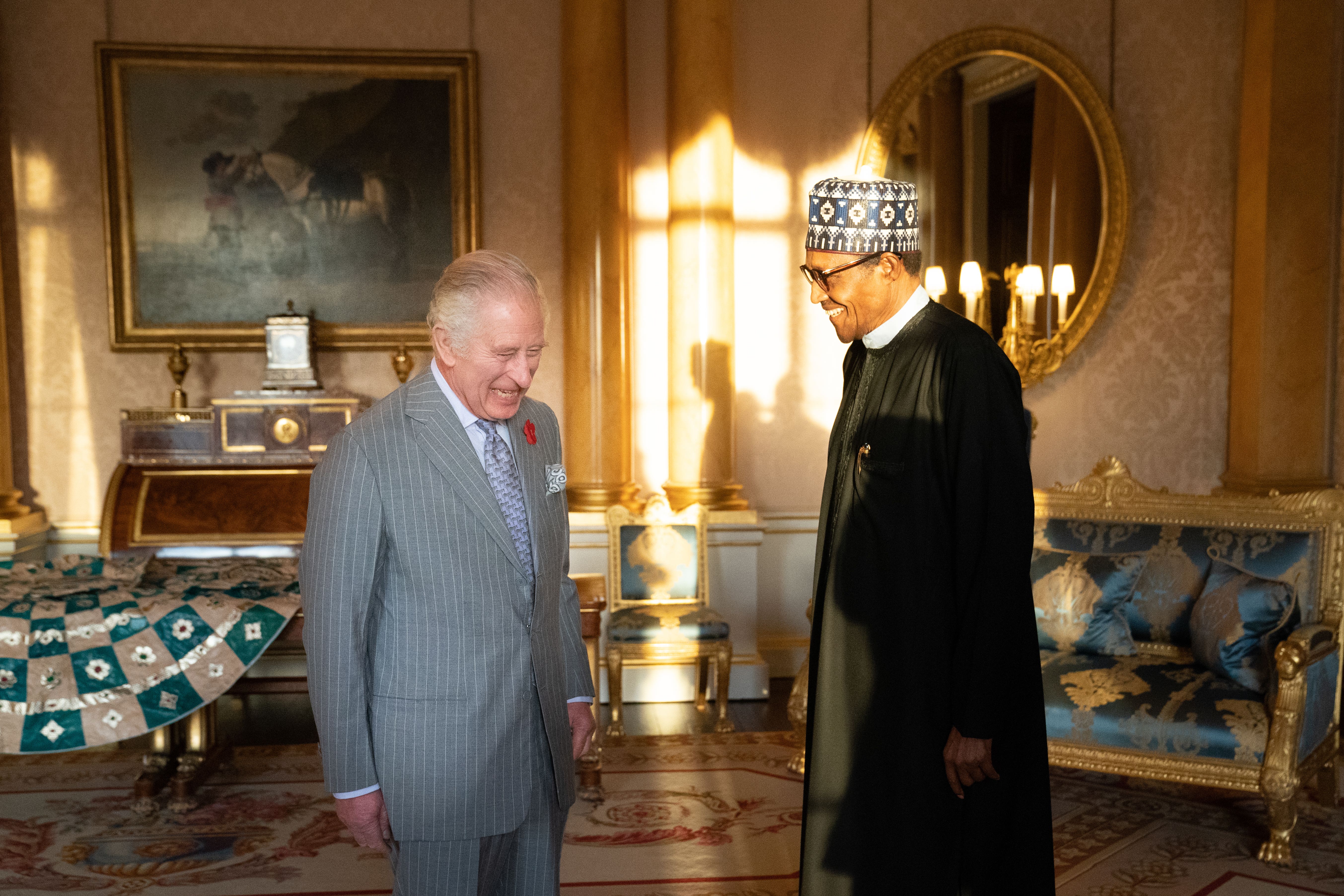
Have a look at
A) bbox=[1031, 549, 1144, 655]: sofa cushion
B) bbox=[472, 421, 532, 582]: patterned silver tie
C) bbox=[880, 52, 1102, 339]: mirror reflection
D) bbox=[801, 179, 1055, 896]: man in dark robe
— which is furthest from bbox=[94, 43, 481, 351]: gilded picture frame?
bbox=[472, 421, 532, 582]: patterned silver tie

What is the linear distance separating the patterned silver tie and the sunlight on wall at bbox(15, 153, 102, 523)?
191 inches

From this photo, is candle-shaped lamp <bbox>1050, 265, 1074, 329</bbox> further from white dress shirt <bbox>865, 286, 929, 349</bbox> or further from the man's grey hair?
the man's grey hair

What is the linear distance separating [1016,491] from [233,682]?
300cm

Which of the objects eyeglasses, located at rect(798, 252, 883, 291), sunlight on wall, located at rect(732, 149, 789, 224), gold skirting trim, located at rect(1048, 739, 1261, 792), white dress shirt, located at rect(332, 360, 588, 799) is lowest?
gold skirting trim, located at rect(1048, 739, 1261, 792)

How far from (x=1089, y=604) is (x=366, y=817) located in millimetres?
3204

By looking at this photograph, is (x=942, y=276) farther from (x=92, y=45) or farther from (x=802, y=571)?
(x=92, y=45)

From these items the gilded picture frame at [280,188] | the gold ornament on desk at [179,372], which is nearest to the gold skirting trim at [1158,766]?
the gilded picture frame at [280,188]

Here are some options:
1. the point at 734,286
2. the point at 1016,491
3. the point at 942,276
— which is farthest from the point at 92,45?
the point at 1016,491

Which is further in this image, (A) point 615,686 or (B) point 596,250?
(B) point 596,250

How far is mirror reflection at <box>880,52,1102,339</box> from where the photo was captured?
6074 millimetres

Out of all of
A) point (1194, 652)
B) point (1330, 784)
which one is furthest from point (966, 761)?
point (1330, 784)

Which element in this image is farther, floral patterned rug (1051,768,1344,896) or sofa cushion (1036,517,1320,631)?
sofa cushion (1036,517,1320,631)

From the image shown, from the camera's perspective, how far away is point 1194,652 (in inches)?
161

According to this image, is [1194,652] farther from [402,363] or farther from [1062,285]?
[402,363]
